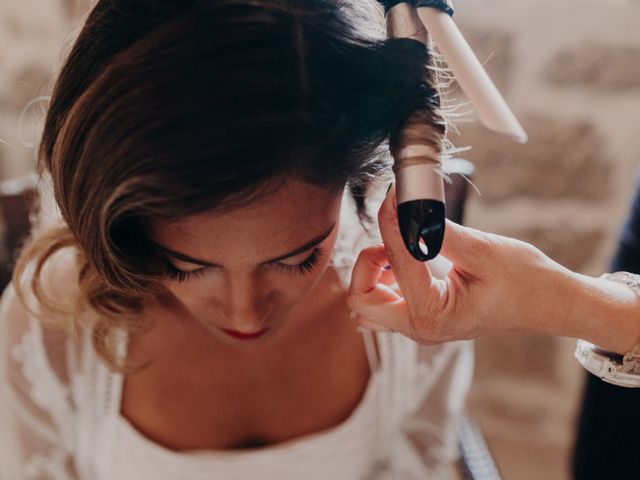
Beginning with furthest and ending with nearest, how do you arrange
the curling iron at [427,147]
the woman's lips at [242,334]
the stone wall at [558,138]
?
1. the stone wall at [558,138]
2. the woman's lips at [242,334]
3. the curling iron at [427,147]

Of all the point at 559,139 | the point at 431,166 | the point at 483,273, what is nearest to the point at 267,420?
the point at 483,273

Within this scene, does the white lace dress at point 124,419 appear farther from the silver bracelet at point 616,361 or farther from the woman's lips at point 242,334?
the silver bracelet at point 616,361

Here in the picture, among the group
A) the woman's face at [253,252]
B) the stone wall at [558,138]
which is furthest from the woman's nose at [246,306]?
the stone wall at [558,138]

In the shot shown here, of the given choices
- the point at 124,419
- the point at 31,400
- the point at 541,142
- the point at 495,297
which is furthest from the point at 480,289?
the point at 541,142

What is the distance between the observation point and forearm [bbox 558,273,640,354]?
630 millimetres

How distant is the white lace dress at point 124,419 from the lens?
86 centimetres

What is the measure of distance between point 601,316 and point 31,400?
2.60ft

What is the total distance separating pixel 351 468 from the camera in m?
0.96

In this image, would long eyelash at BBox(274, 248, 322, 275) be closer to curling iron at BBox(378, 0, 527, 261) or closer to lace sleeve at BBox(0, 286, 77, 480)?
curling iron at BBox(378, 0, 527, 261)

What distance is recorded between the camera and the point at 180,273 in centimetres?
63

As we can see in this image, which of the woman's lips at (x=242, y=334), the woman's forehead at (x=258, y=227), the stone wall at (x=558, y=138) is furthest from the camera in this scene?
the stone wall at (x=558, y=138)

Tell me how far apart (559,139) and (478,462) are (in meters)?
0.72

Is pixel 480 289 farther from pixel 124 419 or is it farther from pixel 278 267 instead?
pixel 124 419

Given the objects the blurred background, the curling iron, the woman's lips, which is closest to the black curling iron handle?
the curling iron
